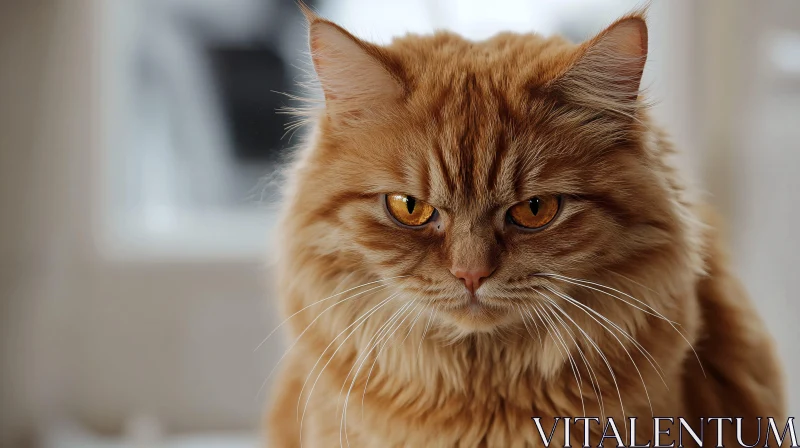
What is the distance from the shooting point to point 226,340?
212 cm

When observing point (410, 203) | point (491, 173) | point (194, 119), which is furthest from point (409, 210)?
point (194, 119)

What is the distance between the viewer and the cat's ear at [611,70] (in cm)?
83

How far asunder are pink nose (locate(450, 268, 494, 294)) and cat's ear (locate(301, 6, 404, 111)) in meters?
0.25

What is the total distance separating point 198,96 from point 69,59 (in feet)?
1.14

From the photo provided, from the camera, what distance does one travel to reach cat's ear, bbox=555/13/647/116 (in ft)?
2.72

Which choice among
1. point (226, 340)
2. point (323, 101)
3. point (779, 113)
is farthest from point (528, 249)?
point (226, 340)

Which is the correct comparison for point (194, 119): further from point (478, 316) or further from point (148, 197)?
point (478, 316)

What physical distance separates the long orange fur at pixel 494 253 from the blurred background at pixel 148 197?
0.89m

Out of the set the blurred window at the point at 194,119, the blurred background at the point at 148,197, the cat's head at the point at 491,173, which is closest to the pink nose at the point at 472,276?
the cat's head at the point at 491,173

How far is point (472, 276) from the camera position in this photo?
85cm

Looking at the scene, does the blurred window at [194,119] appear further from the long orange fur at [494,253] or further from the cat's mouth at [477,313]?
the cat's mouth at [477,313]

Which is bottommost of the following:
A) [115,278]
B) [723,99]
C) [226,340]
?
[226,340]

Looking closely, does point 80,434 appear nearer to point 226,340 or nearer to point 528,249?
point 226,340

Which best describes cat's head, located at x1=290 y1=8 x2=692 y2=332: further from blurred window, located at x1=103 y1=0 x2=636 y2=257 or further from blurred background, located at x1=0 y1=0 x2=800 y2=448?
blurred window, located at x1=103 y1=0 x2=636 y2=257
